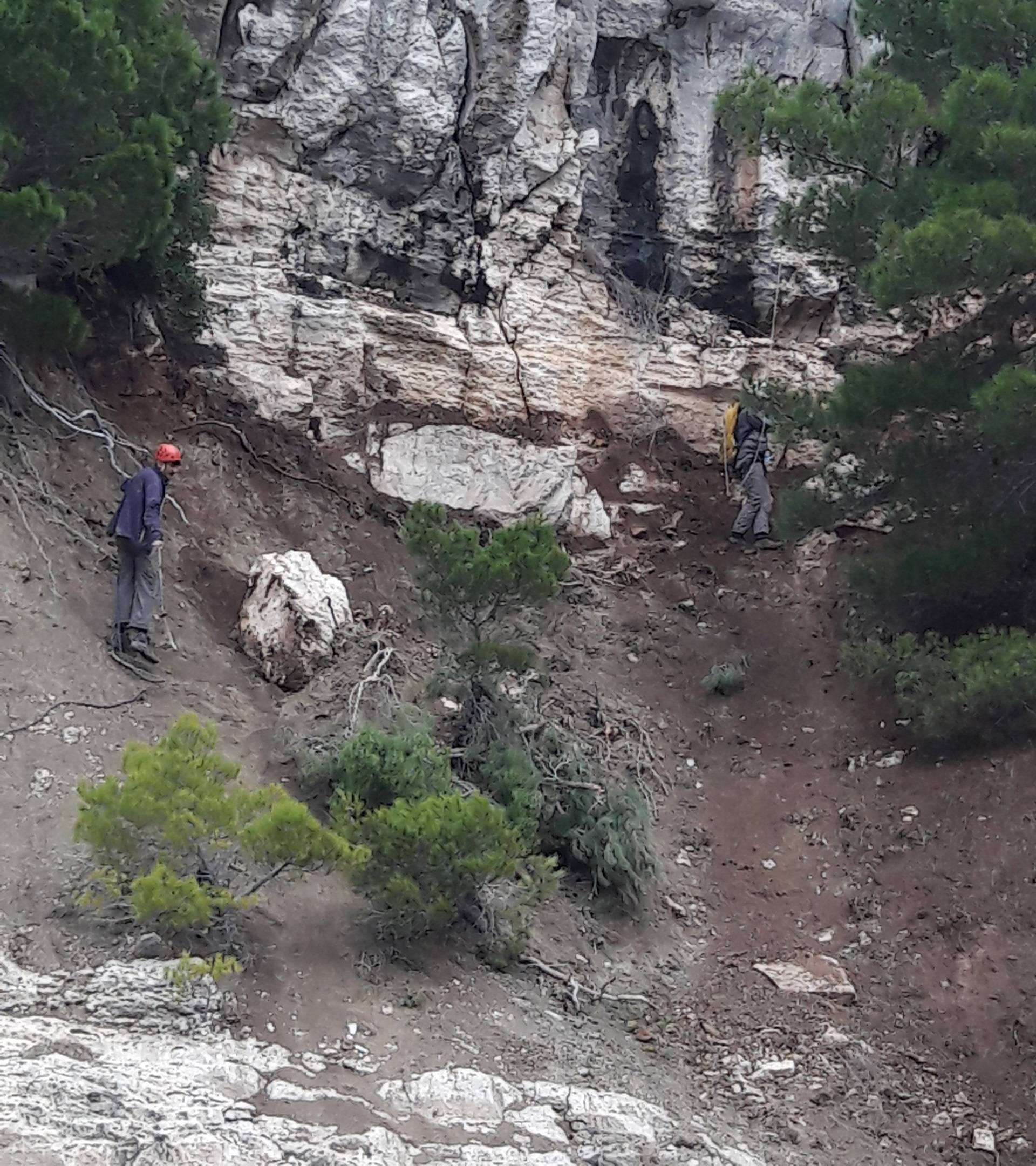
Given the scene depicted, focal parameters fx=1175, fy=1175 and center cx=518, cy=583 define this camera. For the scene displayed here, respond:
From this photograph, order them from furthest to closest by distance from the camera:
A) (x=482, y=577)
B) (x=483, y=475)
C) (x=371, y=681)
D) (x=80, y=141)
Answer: (x=483, y=475), (x=80, y=141), (x=371, y=681), (x=482, y=577)

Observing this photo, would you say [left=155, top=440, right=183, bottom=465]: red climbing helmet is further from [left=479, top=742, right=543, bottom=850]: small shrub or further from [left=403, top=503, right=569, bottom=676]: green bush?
[left=479, top=742, right=543, bottom=850]: small shrub

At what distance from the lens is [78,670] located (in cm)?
799

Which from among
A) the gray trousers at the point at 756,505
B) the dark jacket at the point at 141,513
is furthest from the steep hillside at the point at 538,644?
the dark jacket at the point at 141,513

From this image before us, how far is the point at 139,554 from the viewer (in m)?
8.45

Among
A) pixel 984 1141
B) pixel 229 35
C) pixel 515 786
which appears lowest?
pixel 984 1141

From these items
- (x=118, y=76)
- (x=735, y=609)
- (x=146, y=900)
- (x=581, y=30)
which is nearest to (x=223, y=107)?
(x=118, y=76)

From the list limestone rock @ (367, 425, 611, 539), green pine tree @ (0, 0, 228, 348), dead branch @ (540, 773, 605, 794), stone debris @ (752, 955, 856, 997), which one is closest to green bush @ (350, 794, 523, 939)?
dead branch @ (540, 773, 605, 794)

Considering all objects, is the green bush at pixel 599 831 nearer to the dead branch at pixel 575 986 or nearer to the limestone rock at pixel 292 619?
the dead branch at pixel 575 986

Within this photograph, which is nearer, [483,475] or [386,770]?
[386,770]

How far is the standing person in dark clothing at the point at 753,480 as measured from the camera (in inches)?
529

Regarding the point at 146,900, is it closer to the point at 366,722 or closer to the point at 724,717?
the point at 366,722

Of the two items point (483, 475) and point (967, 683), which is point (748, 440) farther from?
point (967, 683)

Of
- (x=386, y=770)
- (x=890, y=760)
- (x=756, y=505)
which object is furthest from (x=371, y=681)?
(x=756, y=505)

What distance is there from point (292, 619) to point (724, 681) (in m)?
4.36
